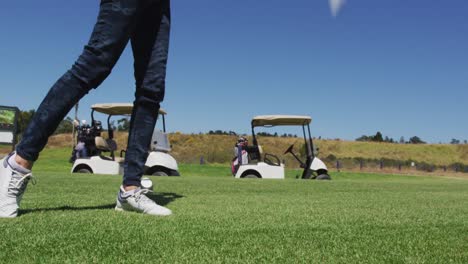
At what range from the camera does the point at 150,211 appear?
103 inches

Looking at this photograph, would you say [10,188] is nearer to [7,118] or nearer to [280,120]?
[280,120]

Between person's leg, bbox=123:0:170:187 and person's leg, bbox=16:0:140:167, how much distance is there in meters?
0.36

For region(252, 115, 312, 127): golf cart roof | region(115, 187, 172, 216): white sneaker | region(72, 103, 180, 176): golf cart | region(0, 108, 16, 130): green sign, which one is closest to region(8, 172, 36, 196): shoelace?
region(115, 187, 172, 216): white sneaker

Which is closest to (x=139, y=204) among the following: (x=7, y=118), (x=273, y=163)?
(x=273, y=163)

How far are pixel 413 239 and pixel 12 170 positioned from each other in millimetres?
1930

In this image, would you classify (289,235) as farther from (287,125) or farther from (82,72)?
(287,125)

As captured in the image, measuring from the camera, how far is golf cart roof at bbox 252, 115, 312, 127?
1705 centimetres

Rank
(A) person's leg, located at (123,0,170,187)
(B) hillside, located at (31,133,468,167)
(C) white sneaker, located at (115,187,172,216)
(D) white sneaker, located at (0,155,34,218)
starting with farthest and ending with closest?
(B) hillside, located at (31,133,468,167) < (A) person's leg, located at (123,0,170,187) < (C) white sneaker, located at (115,187,172,216) < (D) white sneaker, located at (0,155,34,218)

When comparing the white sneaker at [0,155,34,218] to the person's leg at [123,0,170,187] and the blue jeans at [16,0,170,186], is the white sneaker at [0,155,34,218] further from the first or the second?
the person's leg at [123,0,170,187]

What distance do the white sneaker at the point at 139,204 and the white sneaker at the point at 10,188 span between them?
1.77 ft

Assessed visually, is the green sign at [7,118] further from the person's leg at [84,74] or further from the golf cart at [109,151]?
the person's leg at [84,74]

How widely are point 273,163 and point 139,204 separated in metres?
13.2

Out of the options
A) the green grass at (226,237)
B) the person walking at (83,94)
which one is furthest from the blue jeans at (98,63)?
the green grass at (226,237)

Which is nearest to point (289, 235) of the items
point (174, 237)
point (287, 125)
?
point (174, 237)
